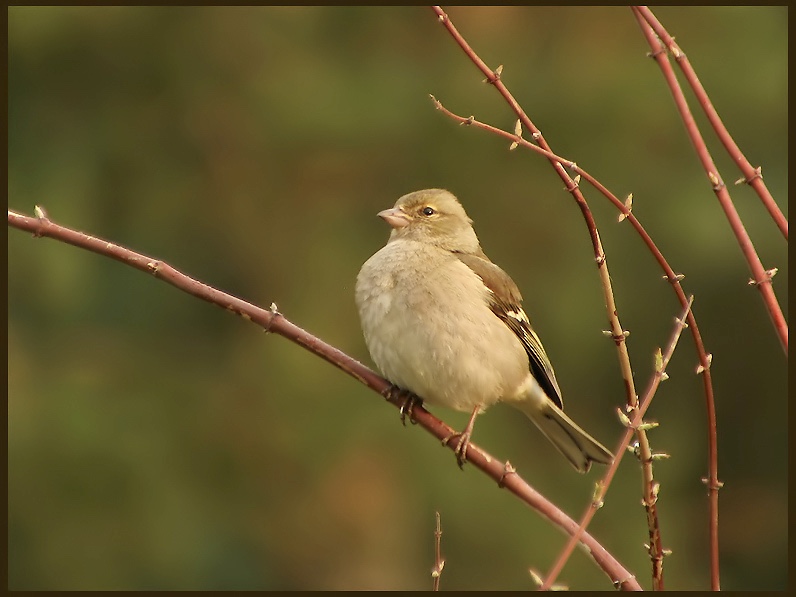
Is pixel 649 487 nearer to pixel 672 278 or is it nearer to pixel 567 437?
pixel 672 278

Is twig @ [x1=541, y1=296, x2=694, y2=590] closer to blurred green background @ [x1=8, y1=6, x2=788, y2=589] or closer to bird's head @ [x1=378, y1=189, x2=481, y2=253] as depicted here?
bird's head @ [x1=378, y1=189, x2=481, y2=253]

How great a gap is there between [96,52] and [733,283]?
751cm

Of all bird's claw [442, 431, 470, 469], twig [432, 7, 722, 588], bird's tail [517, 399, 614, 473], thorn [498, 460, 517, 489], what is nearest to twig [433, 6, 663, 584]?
twig [432, 7, 722, 588]

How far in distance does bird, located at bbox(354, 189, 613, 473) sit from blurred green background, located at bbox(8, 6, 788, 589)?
7058mm

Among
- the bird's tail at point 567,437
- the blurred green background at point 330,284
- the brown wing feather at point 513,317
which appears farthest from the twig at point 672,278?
the blurred green background at point 330,284

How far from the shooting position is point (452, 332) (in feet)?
16.6

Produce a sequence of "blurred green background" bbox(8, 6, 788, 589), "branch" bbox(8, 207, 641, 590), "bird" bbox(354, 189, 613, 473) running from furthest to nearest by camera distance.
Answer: "blurred green background" bbox(8, 6, 788, 589) < "bird" bbox(354, 189, 613, 473) < "branch" bbox(8, 207, 641, 590)

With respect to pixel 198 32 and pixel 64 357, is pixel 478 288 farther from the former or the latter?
pixel 198 32

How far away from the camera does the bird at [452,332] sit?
498 centimetres

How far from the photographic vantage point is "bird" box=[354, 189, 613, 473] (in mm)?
4977

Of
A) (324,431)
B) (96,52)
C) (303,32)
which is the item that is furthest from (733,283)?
(96,52)

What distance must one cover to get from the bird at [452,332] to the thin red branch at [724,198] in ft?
6.32

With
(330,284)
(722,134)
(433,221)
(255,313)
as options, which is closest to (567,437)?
(433,221)

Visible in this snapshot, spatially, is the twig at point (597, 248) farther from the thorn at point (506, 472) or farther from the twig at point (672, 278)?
the thorn at point (506, 472)
